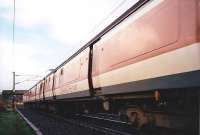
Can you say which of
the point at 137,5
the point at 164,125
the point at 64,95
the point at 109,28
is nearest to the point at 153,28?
the point at 137,5

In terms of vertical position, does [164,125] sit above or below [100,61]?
below

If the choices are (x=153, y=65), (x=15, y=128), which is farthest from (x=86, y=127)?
(x=153, y=65)

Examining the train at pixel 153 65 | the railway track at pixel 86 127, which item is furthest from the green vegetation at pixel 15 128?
the train at pixel 153 65

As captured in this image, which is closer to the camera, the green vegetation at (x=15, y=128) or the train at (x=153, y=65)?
the train at (x=153, y=65)

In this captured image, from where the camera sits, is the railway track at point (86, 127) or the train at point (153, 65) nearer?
the train at point (153, 65)

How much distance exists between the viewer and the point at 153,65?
27.3ft

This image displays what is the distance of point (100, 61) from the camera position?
12984mm

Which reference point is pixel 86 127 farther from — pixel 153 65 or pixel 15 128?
pixel 153 65

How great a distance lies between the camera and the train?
7.03 meters

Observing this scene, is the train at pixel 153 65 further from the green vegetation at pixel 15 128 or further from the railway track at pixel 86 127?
the green vegetation at pixel 15 128

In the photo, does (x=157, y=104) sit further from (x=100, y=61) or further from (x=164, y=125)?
(x=100, y=61)

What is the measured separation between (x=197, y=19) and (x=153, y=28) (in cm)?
181

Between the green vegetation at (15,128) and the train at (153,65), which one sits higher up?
the train at (153,65)

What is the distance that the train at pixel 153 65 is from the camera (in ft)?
23.1
